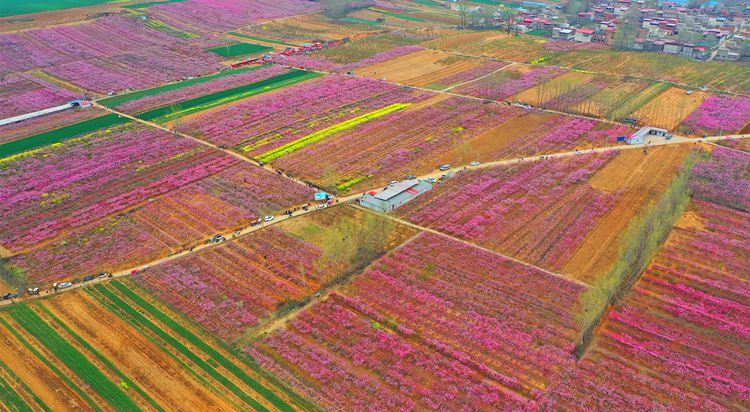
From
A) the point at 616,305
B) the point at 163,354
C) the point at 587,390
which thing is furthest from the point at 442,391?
the point at 163,354

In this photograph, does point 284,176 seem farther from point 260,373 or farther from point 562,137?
point 562,137

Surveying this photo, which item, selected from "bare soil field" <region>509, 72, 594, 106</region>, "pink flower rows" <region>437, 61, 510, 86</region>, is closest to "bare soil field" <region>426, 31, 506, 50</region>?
"pink flower rows" <region>437, 61, 510, 86</region>

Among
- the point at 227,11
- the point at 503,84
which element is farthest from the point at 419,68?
the point at 227,11

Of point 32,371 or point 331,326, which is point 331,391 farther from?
point 32,371

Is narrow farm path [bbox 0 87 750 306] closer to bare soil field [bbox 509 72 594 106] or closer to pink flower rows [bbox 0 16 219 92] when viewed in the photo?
pink flower rows [bbox 0 16 219 92]

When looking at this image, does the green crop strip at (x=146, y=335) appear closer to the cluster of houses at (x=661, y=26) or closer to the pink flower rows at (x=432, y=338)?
the pink flower rows at (x=432, y=338)
